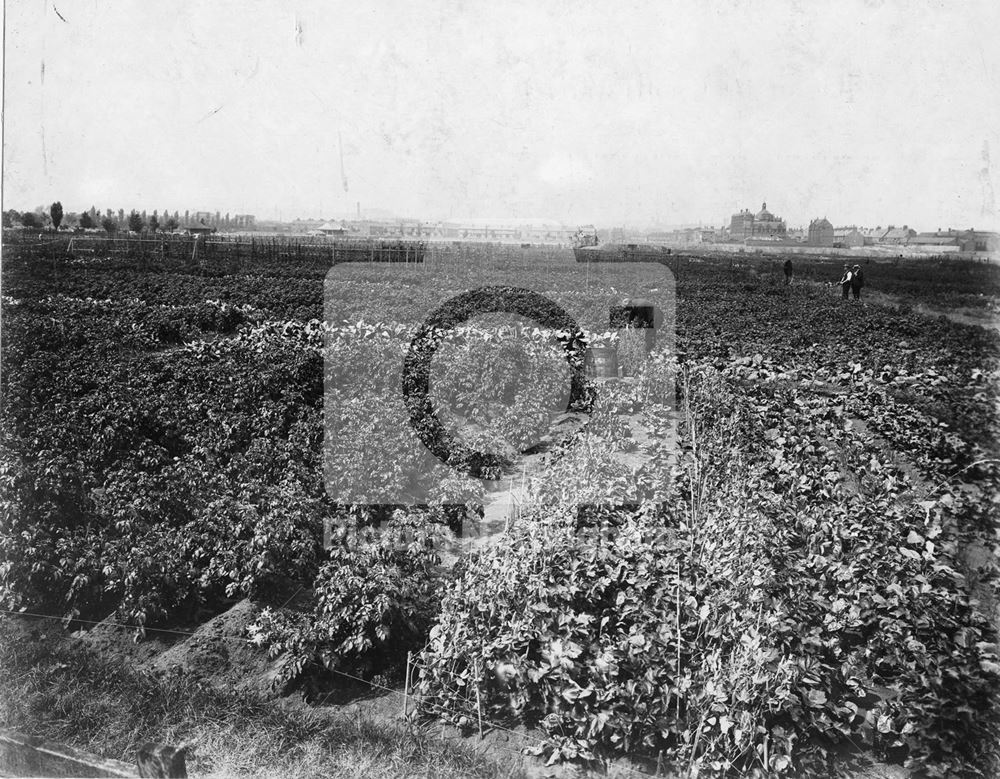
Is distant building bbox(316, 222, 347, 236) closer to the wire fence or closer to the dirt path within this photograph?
A: the wire fence

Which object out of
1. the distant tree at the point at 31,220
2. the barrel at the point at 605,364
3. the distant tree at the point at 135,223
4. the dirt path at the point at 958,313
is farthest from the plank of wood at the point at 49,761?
the distant tree at the point at 135,223

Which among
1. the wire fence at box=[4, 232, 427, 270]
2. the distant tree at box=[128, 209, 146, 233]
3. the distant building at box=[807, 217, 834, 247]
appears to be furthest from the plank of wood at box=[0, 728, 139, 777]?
the distant tree at box=[128, 209, 146, 233]

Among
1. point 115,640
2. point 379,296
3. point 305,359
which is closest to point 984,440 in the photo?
point 115,640

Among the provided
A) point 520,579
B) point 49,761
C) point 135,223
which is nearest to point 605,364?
point 520,579

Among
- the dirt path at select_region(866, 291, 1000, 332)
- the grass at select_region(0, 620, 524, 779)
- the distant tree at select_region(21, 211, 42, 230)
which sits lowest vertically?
the grass at select_region(0, 620, 524, 779)

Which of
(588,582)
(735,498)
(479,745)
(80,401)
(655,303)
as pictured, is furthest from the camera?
(655,303)

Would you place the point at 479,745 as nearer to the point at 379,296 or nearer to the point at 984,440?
the point at 984,440
